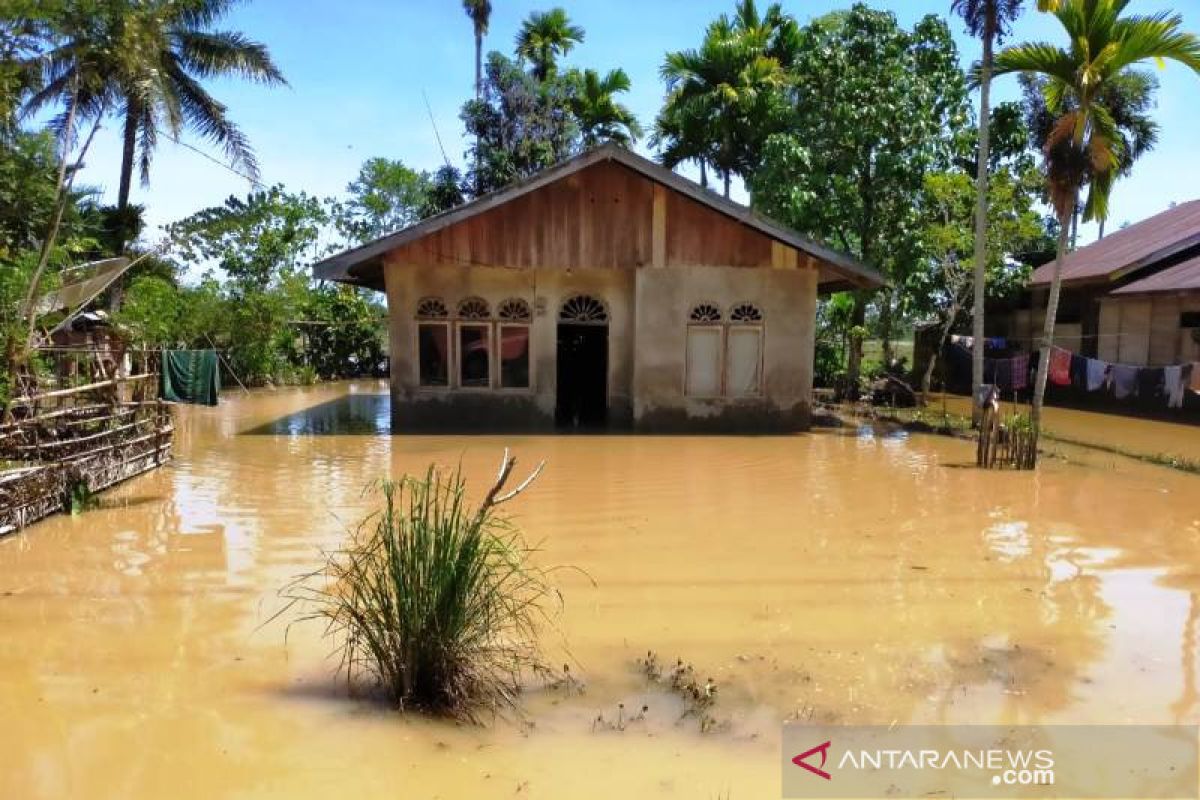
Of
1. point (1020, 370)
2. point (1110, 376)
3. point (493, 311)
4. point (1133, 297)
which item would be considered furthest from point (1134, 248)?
point (493, 311)

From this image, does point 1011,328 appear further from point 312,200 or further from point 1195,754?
point 1195,754

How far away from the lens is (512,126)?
2756cm

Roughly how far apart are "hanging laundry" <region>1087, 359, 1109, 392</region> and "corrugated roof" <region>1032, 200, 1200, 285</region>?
104 inches

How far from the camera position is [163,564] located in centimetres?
643

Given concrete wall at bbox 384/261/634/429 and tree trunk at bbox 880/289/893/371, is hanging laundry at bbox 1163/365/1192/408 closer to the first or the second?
tree trunk at bbox 880/289/893/371

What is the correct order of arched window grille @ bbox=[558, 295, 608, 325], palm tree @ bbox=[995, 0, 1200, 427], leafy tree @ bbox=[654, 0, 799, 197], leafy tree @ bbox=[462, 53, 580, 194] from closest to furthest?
palm tree @ bbox=[995, 0, 1200, 427], arched window grille @ bbox=[558, 295, 608, 325], leafy tree @ bbox=[654, 0, 799, 197], leafy tree @ bbox=[462, 53, 580, 194]

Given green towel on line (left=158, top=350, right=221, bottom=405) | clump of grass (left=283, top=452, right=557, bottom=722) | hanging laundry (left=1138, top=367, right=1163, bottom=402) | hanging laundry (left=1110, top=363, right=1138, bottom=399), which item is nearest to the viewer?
clump of grass (left=283, top=452, right=557, bottom=722)

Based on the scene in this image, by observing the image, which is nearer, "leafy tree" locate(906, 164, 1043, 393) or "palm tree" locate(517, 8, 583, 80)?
"leafy tree" locate(906, 164, 1043, 393)

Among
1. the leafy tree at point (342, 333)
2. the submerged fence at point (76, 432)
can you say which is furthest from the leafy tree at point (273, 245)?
the submerged fence at point (76, 432)

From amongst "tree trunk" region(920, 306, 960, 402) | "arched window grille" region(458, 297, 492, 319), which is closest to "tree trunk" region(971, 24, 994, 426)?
"tree trunk" region(920, 306, 960, 402)

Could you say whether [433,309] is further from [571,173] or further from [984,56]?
[984,56]

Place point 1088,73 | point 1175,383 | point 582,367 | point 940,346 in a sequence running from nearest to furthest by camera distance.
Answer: point 1088,73, point 1175,383, point 582,367, point 940,346

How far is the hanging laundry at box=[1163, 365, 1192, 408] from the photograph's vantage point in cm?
1616

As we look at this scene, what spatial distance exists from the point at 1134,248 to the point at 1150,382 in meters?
5.44
